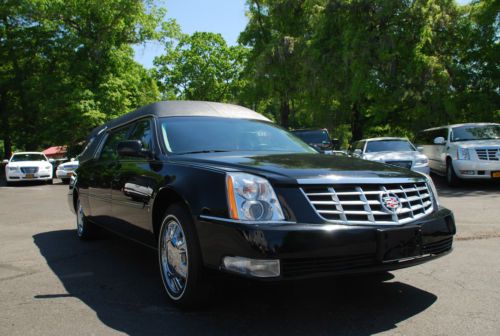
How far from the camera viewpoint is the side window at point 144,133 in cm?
469

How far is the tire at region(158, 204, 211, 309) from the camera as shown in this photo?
3.44 metres

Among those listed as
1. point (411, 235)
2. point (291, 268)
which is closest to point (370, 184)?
point (411, 235)

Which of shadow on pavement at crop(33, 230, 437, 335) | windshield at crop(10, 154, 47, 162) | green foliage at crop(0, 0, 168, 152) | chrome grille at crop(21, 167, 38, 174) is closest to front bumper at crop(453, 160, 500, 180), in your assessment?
shadow on pavement at crop(33, 230, 437, 335)

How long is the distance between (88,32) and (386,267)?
30.0 meters

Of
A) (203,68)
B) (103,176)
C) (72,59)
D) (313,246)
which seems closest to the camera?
(313,246)

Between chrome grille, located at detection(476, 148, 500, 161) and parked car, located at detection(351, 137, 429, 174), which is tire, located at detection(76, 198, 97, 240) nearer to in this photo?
parked car, located at detection(351, 137, 429, 174)

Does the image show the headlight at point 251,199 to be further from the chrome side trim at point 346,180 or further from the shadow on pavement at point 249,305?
the shadow on pavement at point 249,305

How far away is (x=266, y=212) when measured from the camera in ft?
10.4

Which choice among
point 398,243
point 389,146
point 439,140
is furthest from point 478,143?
point 398,243

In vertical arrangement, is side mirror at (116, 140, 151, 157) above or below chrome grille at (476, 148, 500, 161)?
above

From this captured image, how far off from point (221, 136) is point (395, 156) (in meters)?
9.89

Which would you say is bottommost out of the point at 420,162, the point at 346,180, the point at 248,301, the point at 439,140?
the point at 248,301

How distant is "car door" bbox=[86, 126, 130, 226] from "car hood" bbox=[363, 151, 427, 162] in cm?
892

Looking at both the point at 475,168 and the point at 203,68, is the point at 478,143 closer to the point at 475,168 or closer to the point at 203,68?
the point at 475,168
